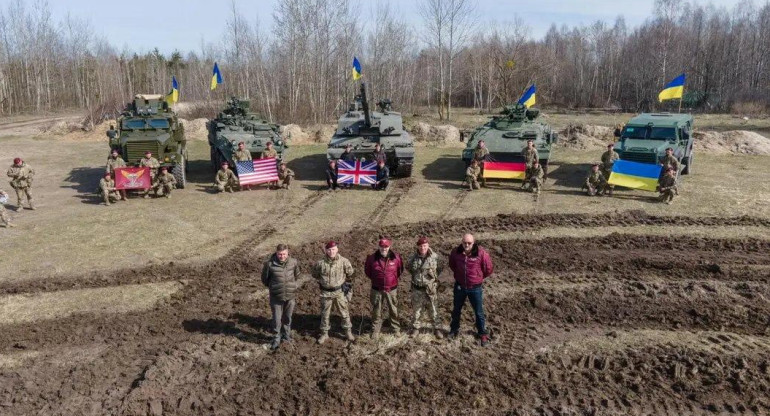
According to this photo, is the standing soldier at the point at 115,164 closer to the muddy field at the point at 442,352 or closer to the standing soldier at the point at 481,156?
the muddy field at the point at 442,352

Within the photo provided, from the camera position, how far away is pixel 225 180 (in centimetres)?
1681

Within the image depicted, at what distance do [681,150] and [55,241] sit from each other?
53.4 feet

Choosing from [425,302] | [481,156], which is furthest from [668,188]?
[425,302]

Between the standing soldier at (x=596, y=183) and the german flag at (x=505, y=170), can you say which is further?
the german flag at (x=505, y=170)

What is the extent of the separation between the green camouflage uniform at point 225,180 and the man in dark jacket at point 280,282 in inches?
383

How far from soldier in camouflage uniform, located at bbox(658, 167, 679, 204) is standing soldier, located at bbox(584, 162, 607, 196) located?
56.6 inches

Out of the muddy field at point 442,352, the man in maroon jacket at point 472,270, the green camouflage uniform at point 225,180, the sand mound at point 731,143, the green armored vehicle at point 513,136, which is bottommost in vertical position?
the muddy field at point 442,352

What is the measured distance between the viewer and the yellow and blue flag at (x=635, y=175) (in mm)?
15836

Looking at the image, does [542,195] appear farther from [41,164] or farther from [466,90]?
[466,90]

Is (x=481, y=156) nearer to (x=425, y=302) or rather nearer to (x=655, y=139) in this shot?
(x=655, y=139)

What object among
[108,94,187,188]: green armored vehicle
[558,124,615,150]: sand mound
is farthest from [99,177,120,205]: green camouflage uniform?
[558,124,615,150]: sand mound

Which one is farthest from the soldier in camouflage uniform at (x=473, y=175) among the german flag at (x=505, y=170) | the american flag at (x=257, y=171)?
the american flag at (x=257, y=171)

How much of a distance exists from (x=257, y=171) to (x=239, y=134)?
2060 mm

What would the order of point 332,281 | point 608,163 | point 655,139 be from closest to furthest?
point 332,281, point 608,163, point 655,139
